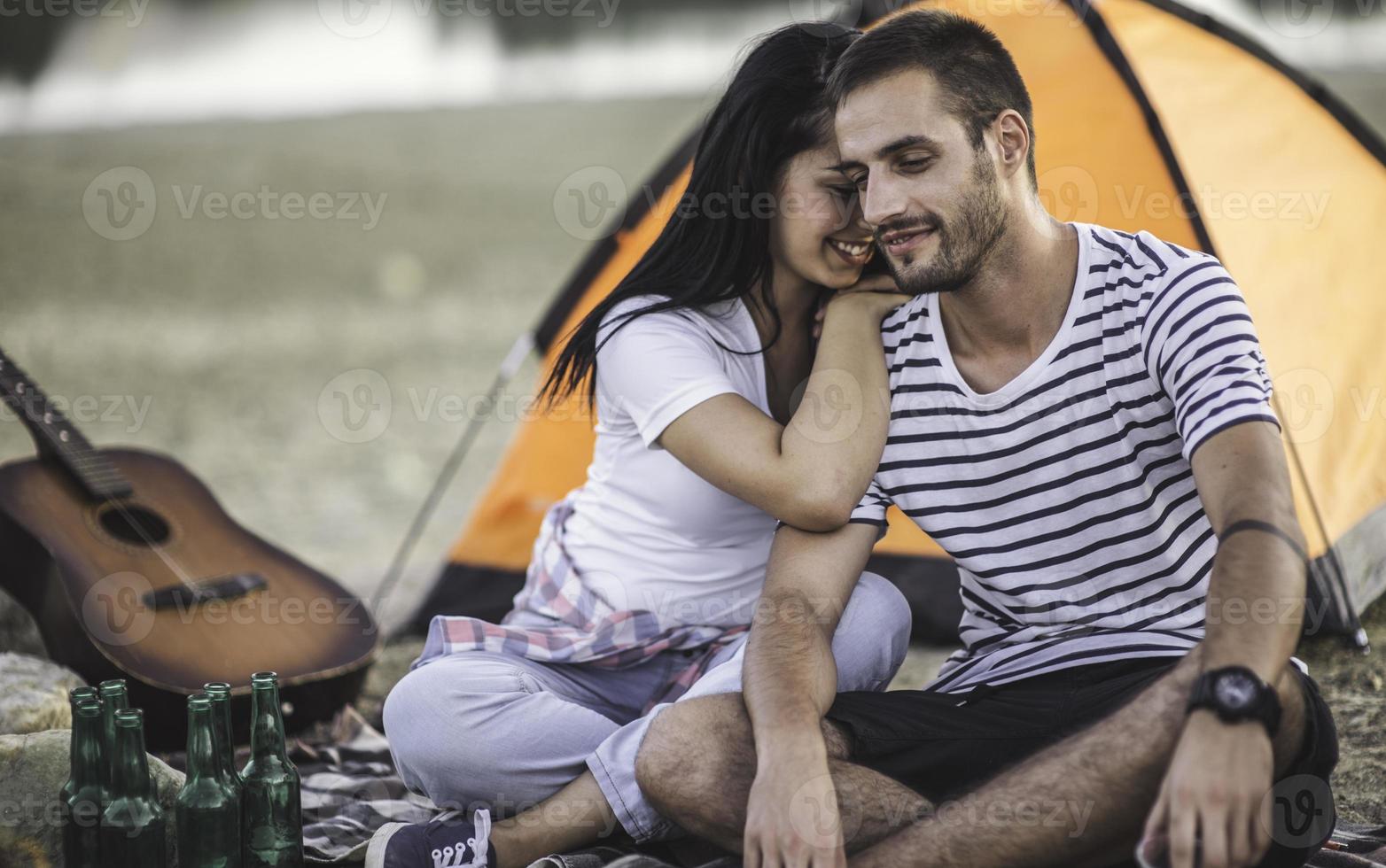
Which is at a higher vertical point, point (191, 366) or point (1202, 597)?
point (191, 366)

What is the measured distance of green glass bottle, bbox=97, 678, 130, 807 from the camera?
77.5 inches

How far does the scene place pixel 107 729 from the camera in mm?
2002

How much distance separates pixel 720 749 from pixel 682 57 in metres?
19.6

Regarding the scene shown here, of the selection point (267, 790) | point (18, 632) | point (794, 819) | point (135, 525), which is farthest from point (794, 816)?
point (18, 632)

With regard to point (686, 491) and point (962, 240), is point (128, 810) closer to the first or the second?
point (686, 491)

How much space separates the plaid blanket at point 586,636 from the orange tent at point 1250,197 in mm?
1168

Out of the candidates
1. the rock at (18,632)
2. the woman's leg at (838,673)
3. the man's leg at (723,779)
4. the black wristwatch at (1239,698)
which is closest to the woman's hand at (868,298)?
the woman's leg at (838,673)

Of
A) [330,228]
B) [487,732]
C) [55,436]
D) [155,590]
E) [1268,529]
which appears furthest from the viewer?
[330,228]

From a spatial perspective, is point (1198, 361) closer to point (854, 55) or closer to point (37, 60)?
point (854, 55)

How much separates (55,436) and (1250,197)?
2.88 metres

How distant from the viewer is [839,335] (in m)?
2.33

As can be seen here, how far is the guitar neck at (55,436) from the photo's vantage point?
3084 mm

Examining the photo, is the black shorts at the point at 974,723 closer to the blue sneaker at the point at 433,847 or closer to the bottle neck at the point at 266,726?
the blue sneaker at the point at 433,847

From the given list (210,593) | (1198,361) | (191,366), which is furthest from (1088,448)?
(191,366)
